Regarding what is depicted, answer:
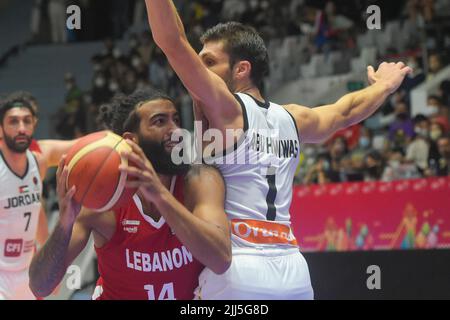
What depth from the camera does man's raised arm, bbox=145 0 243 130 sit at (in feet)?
12.3

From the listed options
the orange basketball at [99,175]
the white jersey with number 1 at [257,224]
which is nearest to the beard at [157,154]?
the white jersey with number 1 at [257,224]

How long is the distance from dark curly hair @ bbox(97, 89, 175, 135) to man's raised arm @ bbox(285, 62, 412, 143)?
82cm

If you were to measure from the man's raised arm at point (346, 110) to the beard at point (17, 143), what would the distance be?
9.95 feet

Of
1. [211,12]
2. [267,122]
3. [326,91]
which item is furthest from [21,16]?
[267,122]

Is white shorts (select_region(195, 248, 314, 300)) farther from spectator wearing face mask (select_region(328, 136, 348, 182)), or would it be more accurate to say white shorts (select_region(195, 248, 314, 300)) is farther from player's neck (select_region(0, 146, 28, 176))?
spectator wearing face mask (select_region(328, 136, 348, 182))

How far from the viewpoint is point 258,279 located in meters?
3.97

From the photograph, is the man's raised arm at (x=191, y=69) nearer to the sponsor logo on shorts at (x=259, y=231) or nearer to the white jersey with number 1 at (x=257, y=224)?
the white jersey with number 1 at (x=257, y=224)

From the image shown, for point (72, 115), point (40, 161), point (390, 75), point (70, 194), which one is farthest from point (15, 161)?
point (72, 115)

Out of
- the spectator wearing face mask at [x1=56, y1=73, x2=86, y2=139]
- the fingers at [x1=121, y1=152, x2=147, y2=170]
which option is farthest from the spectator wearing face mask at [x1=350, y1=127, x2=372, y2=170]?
the fingers at [x1=121, y1=152, x2=147, y2=170]

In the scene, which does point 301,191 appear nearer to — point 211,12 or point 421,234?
point 421,234

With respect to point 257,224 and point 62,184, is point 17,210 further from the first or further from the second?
point 62,184

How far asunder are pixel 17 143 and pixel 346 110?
322cm
